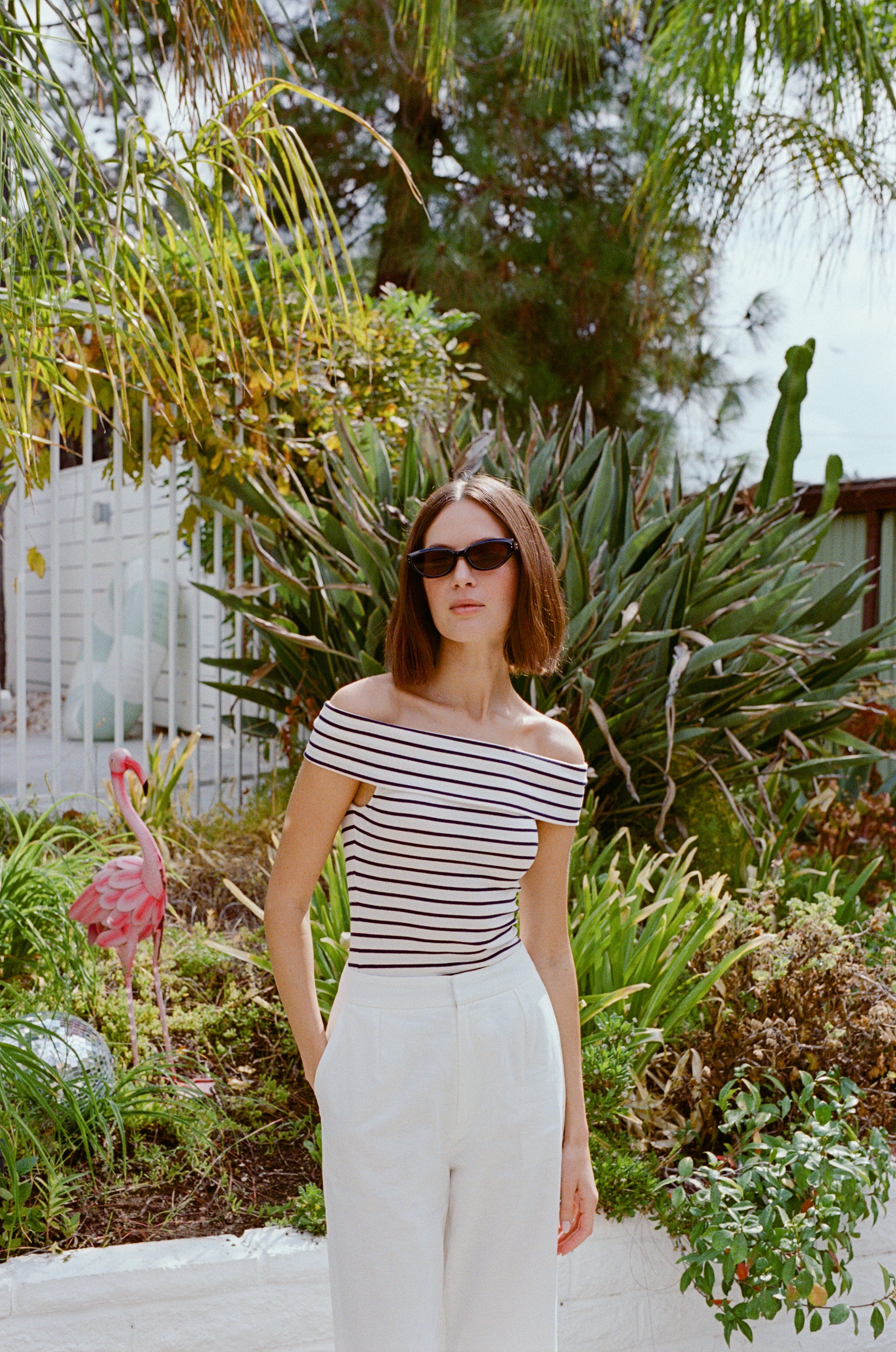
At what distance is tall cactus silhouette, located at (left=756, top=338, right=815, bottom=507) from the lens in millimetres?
5359

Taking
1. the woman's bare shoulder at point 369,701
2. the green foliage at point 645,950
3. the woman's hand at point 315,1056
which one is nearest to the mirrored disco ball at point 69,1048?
the woman's hand at point 315,1056

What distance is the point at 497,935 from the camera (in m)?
1.62

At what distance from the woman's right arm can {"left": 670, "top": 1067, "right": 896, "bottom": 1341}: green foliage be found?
3.74ft

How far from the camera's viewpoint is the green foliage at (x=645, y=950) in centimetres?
270

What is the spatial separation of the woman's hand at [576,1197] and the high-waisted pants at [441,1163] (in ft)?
0.43

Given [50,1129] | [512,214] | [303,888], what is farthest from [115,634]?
[512,214]

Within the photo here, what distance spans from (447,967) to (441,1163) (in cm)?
26

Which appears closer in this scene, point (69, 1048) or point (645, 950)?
point (69, 1048)

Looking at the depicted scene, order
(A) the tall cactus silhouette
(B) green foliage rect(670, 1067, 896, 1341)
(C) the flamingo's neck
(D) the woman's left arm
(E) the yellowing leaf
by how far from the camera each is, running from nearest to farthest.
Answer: (D) the woman's left arm
(B) green foliage rect(670, 1067, 896, 1341)
(C) the flamingo's neck
(E) the yellowing leaf
(A) the tall cactus silhouette

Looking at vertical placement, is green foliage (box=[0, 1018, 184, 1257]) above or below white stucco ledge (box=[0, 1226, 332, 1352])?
above

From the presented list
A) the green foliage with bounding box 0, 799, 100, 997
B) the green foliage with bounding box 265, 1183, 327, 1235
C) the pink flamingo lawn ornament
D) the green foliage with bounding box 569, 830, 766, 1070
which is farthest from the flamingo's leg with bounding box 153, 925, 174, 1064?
the green foliage with bounding box 569, 830, 766, 1070

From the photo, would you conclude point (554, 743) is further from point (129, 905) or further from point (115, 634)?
point (115, 634)

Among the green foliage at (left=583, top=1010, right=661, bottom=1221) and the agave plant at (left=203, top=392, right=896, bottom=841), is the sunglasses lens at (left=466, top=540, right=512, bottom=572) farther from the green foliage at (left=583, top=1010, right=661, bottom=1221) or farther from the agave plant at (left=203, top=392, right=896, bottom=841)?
the agave plant at (left=203, top=392, right=896, bottom=841)

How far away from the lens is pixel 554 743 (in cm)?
172
